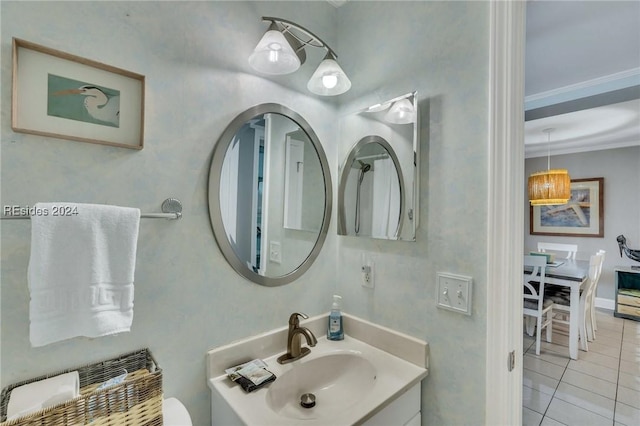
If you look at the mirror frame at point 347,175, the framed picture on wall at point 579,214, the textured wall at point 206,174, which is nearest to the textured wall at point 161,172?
the textured wall at point 206,174

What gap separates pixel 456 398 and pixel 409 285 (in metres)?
0.41

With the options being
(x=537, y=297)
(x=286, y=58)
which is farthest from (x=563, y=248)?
(x=286, y=58)

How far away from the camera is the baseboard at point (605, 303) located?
14.3ft

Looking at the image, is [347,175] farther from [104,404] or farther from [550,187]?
[550,187]

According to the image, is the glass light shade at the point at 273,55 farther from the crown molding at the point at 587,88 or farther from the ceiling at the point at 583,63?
the crown molding at the point at 587,88

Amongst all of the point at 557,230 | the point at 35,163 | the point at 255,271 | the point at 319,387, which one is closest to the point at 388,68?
the point at 255,271

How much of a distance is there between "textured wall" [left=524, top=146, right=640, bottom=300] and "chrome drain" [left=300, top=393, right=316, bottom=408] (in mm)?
5526

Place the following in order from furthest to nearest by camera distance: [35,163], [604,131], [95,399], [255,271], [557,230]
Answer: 1. [557,230]
2. [604,131]
3. [255,271]
4. [35,163]
5. [95,399]

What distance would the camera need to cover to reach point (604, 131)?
12.5ft

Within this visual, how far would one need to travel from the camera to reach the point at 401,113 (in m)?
1.12

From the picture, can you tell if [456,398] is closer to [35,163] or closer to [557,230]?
[35,163]

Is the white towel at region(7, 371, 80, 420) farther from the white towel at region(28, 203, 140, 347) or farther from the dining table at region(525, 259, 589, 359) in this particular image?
→ the dining table at region(525, 259, 589, 359)

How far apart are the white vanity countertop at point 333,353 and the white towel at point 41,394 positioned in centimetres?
39

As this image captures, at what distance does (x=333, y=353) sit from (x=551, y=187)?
3.78 meters
